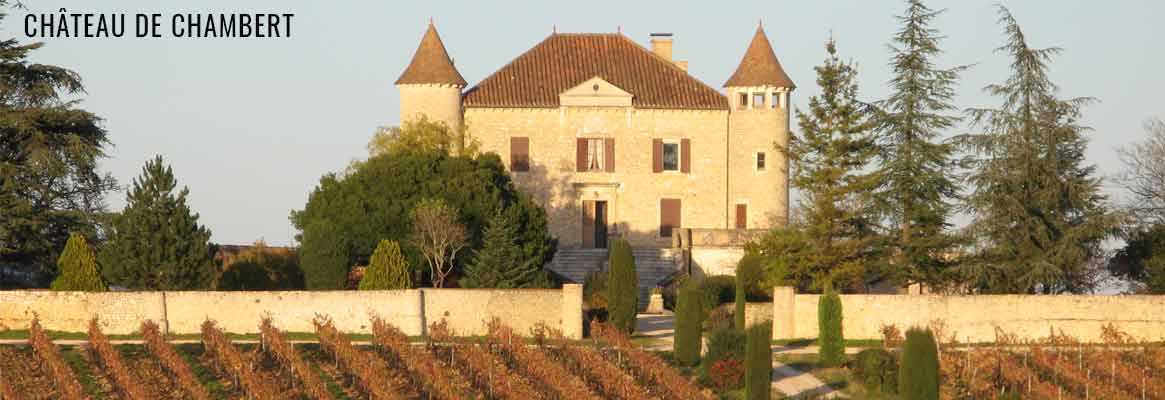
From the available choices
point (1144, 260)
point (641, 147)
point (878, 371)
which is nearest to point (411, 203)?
point (641, 147)

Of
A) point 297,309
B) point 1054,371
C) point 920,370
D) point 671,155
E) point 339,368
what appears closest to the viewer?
point 920,370

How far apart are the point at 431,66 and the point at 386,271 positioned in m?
14.7

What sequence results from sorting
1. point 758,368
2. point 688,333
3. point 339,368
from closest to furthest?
point 758,368, point 339,368, point 688,333

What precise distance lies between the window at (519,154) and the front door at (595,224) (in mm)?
1984

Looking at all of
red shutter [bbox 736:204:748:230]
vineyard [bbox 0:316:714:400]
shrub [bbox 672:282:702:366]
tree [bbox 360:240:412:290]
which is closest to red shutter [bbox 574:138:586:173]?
red shutter [bbox 736:204:748:230]

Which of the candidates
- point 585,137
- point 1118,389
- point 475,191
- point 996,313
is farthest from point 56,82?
point 1118,389

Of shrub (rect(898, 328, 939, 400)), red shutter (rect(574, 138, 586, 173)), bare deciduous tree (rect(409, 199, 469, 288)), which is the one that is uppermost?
red shutter (rect(574, 138, 586, 173))

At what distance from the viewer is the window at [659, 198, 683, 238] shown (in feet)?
190

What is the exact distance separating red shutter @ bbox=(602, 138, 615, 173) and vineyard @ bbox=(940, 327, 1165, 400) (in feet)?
63.3

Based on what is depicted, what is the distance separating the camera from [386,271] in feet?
140

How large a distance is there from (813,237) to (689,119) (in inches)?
475

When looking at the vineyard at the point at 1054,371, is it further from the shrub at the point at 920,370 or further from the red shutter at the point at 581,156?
the red shutter at the point at 581,156

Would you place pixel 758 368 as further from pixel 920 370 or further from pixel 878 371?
pixel 878 371

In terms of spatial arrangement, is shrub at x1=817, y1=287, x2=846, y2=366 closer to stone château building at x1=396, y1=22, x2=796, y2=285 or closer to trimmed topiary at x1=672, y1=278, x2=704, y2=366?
trimmed topiary at x1=672, y1=278, x2=704, y2=366
